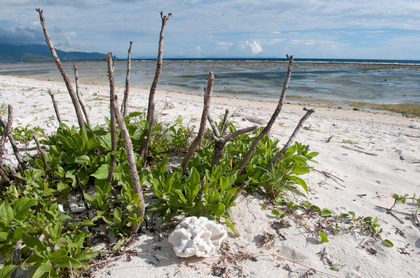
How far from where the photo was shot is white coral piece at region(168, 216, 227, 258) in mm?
2002

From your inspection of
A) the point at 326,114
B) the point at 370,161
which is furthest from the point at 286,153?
the point at 326,114

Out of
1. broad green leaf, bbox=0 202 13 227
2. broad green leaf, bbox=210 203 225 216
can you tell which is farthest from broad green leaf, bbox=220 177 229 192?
broad green leaf, bbox=0 202 13 227

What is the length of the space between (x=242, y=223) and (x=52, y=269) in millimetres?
1570

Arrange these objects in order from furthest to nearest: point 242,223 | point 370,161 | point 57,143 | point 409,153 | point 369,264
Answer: point 409,153 → point 370,161 → point 57,143 → point 242,223 → point 369,264

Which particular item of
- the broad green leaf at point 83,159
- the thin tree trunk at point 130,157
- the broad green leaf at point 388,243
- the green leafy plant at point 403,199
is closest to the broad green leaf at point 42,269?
the thin tree trunk at point 130,157

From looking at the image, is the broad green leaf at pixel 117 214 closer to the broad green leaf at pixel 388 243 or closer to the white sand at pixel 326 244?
the white sand at pixel 326 244

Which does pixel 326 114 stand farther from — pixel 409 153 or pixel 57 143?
pixel 57 143

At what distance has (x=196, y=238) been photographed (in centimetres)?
201

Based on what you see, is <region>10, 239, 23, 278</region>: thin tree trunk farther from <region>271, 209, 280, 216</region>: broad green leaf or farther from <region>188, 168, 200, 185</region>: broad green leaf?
<region>271, 209, 280, 216</region>: broad green leaf

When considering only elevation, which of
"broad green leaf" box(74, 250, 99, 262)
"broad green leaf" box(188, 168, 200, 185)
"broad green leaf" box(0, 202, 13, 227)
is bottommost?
"broad green leaf" box(74, 250, 99, 262)

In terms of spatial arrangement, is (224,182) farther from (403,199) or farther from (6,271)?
(403,199)

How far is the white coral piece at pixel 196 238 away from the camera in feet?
6.57

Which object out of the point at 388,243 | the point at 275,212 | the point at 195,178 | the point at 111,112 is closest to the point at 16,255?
the point at 111,112

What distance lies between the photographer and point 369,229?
2547mm
